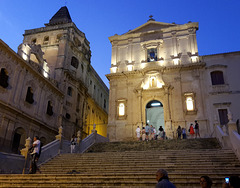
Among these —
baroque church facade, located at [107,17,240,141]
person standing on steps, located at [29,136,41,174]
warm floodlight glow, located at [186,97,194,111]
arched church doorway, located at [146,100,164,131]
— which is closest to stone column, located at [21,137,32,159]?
person standing on steps, located at [29,136,41,174]

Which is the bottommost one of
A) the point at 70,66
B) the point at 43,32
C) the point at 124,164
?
the point at 124,164

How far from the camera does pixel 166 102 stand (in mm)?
26406

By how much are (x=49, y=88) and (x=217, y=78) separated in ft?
65.0

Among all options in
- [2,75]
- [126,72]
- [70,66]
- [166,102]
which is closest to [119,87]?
[126,72]

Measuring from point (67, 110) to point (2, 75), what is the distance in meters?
12.0

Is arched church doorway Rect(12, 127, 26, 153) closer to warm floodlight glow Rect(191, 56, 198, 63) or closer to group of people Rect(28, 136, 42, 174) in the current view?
group of people Rect(28, 136, 42, 174)

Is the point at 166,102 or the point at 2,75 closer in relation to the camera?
the point at 2,75

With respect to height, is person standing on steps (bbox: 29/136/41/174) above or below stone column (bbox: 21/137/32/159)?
below

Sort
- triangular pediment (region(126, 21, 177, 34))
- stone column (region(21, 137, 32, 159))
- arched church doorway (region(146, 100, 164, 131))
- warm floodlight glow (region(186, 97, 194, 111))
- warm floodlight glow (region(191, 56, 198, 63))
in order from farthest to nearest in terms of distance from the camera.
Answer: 1. triangular pediment (region(126, 21, 177, 34))
2. arched church doorway (region(146, 100, 164, 131))
3. warm floodlight glow (region(191, 56, 198, 63))
4. warm floodlight glow (region(186, 97, 194, 111))
5. stone column (region(21, 137, 32, 159))

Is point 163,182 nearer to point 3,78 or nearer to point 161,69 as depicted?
point 3,78

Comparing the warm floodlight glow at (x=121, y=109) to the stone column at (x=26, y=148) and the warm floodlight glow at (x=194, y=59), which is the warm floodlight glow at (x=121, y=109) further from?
the stone column at (x=26, y=148)

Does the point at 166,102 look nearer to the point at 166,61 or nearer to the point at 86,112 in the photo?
the point at 166,61

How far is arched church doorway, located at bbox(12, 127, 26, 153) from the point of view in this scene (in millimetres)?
21844

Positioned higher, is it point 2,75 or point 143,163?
point 2,75
